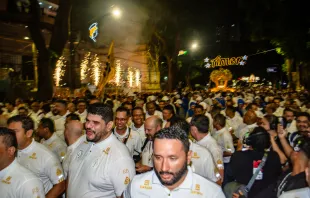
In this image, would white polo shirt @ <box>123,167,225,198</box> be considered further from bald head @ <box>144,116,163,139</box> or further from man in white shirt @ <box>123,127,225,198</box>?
bald head @ <box>144,116,163,139</box>

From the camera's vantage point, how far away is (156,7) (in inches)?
1181

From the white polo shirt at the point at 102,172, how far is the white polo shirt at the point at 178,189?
680 millimetres

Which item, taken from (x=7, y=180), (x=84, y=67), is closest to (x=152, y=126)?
(x=7, y=180)

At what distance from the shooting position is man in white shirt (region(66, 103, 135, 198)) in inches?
130

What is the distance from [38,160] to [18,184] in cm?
104

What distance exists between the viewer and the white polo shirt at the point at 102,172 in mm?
3289

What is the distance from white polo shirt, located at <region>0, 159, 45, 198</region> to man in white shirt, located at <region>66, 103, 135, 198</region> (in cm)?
47

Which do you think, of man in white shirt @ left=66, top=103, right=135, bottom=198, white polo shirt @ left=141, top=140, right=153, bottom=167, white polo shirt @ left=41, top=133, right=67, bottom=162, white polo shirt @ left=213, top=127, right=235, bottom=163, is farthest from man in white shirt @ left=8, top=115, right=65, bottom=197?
white polo shirt @ left=213, top=127, right=235, bottom=163

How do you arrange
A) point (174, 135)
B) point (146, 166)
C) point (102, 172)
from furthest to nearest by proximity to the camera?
point (146, 166)
point (102, 172)
point (174, 135)

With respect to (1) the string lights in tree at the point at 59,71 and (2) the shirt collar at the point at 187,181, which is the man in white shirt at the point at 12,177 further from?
(1) the string lights in tree at the point at 59,71

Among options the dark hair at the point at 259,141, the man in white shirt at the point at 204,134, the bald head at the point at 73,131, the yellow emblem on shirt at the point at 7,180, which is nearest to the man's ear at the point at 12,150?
the yellow emblem on shirt at the point at 7,180

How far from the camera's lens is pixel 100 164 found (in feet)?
11.0

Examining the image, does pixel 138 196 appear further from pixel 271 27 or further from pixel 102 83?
pixel 271 27

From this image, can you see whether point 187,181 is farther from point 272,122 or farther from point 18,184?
point 272,122
